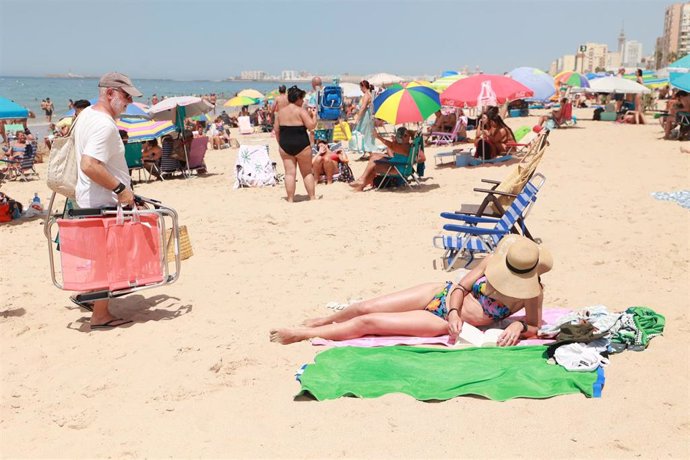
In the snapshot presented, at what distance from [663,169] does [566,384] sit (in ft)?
24.9

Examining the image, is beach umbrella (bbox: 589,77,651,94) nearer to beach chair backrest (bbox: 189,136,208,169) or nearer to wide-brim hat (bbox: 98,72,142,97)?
beach chair backrest (bbox: 189,136,208,169)

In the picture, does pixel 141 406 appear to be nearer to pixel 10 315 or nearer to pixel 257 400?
pixel 257 400

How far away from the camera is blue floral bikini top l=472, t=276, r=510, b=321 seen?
375 centimetres

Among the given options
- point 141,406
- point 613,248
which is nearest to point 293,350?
point 141,406

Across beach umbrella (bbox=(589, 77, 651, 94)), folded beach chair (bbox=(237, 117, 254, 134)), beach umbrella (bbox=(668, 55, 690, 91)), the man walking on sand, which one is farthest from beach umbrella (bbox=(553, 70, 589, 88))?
the man walking on sand

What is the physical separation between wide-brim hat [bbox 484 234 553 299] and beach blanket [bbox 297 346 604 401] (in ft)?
1.23

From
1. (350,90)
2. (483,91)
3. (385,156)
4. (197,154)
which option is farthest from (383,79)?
(385,156)

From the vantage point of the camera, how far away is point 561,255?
18.5ft

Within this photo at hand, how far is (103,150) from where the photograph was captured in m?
3.91

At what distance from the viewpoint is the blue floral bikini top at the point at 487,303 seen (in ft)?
12.3

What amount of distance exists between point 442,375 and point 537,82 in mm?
13740

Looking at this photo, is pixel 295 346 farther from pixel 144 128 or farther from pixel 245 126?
pixel 245 126

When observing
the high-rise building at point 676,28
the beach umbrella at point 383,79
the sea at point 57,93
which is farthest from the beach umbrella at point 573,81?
the high-rise building at point 676,28

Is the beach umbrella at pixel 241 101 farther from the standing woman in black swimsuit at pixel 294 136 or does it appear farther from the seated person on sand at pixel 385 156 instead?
the standing woman in black swimsuit at pixel 294 136
